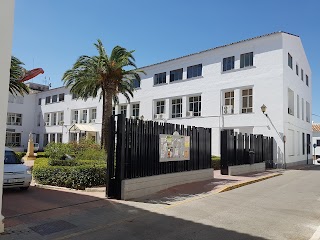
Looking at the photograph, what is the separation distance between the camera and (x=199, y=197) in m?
10.1

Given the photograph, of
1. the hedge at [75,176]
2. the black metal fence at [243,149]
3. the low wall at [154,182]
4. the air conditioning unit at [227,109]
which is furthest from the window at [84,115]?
the low wall at [154,182]

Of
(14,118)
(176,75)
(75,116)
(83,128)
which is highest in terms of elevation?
(176,75)

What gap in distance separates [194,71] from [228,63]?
385 centimetres

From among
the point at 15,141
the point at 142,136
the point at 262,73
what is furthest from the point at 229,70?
the point at 15,141

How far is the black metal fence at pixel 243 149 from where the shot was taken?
16969 millimetres

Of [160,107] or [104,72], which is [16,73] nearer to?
[104,72]

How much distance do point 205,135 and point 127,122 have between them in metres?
5.99

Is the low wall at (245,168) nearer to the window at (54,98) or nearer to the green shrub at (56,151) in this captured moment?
the green shrub at (56,151)

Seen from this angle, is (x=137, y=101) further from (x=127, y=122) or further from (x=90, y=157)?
(x=127, y=122)

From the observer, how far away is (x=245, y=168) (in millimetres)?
18391

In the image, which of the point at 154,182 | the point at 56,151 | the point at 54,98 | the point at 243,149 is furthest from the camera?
the point at 54,98

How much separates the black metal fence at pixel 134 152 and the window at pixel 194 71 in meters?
17.6

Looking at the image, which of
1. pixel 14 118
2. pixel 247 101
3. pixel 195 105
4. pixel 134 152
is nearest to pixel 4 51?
pixel 134 152

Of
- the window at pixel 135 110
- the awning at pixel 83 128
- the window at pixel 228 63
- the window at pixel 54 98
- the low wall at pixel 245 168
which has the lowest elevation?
the low wall at pixel 245 168
